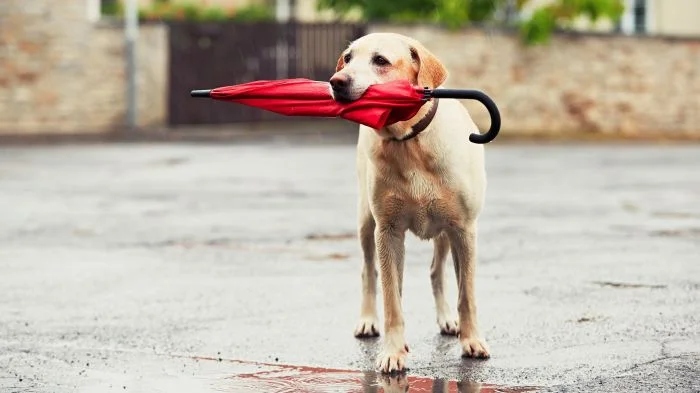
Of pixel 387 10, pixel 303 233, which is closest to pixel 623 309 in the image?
pixel 303 233

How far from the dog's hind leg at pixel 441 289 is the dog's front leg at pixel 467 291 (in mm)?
594

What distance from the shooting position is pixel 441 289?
7.41 meters

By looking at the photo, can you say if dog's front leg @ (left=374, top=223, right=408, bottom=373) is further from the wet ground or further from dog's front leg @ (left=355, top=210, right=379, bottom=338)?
dog's front leg @ (left=355, top=210, right=379, bottom=338)

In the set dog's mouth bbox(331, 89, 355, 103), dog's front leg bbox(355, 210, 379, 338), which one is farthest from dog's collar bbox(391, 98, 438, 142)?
dog's front leg bbox(355, 210, 379, 338)

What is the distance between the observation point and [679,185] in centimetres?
1662

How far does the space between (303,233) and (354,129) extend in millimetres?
16859

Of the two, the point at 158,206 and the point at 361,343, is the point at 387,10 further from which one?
the point at 361,343

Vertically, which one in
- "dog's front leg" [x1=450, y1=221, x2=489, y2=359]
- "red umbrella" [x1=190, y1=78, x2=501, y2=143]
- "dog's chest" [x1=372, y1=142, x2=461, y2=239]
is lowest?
"dog's front leg" [x1=450, y1=221, x2=489, y2=359]

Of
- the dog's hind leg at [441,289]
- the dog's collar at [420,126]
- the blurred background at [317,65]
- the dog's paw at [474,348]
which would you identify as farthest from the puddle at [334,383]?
the blurred background at [317,65]

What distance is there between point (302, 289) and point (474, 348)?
2343 mm

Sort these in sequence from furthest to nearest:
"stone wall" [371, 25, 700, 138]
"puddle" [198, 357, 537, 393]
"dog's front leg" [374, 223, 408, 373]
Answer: "stone wall" [371, 25, 700, 138]
"dog's front leg" [374, 223, 408, 373]
"puddle" [198, 357, 537, 393]

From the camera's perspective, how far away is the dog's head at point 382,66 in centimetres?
595

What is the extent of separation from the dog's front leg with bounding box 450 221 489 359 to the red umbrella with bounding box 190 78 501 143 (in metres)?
0.57

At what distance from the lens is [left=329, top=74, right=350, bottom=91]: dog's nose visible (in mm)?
5922
